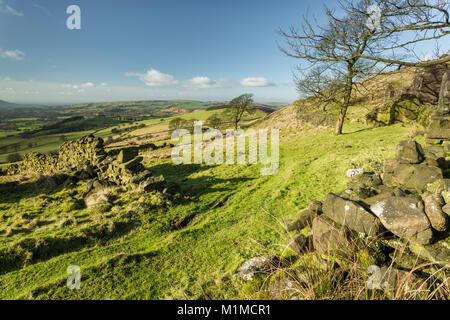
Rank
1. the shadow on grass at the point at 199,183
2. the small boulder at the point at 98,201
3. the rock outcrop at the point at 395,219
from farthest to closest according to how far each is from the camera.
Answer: the shadow on grass at the point at 199,183
the small boulder at the point at 98,201
the rock outcrop at the point at 395,219

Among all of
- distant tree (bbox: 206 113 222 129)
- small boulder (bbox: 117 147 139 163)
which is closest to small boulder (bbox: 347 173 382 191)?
small boulder (bbox: 117 147 139 163)

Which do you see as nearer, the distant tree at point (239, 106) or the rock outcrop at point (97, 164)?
the rock outcrop at point (97, 164)

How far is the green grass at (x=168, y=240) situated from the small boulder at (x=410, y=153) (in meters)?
2.57

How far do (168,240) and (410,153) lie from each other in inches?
351

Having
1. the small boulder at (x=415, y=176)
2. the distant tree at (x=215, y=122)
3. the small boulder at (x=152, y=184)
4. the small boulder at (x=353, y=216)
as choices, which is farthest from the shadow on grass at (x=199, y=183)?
the distant tree at (x=215, y=122)

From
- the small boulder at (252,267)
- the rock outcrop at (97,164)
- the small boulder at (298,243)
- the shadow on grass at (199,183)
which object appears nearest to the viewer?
the small boulder at (252,267)

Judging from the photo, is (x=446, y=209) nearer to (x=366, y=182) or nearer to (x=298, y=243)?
(x=366, y=182)

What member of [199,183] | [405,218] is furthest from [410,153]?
[199,183]

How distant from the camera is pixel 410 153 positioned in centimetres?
612

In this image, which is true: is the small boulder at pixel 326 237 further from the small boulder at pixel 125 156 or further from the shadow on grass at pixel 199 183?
the small boulder at pixel 125 156

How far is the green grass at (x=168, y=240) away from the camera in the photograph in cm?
441

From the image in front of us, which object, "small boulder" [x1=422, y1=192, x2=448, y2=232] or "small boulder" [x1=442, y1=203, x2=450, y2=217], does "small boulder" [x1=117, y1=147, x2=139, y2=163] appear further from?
"small boulder" [x1=442, y1=203, x2=450, y2=217]

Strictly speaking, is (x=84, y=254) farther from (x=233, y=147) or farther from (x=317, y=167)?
(x=233, y=147)

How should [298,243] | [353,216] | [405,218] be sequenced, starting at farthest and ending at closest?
[298,243], [353,216], [405,218]
